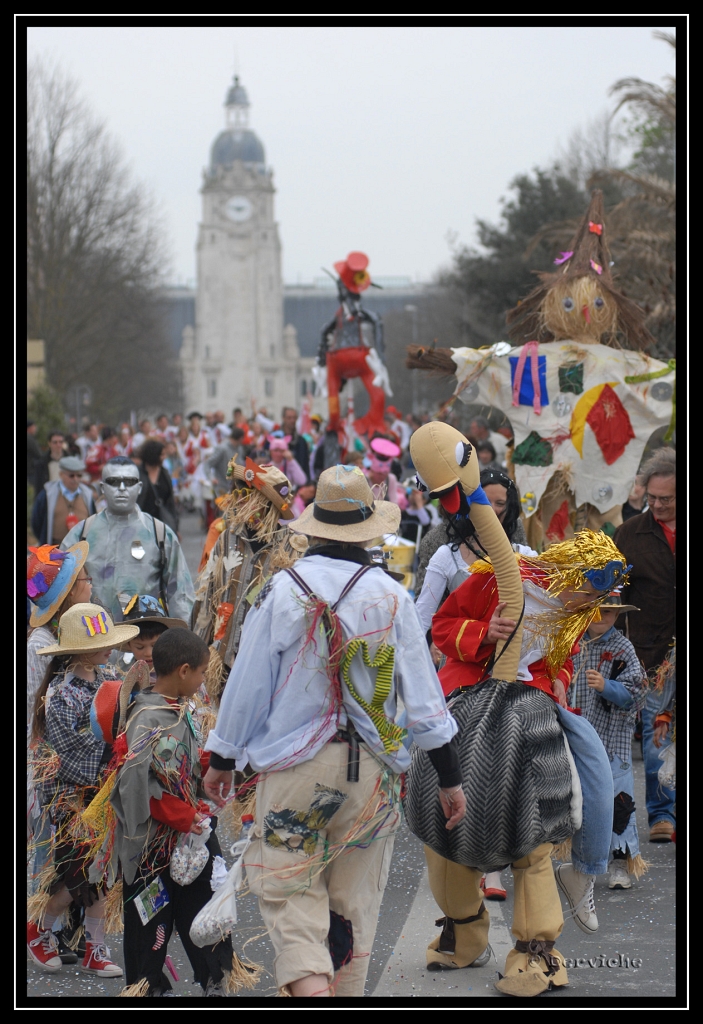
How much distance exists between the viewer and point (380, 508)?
4188mm

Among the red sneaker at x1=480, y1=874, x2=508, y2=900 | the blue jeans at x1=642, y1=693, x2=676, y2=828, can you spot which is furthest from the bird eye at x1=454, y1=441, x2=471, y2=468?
the blue jeans at x1=642, y1=693, x2=676, y2=828

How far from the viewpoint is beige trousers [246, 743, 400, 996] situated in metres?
3.72

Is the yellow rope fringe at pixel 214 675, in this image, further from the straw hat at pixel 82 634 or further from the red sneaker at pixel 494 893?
the red sneaker at pixel 494 893

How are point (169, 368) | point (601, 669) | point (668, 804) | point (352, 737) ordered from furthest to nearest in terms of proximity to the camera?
point (169, 368) < point (668, 804) < point (601, 669) < point (352, 737)

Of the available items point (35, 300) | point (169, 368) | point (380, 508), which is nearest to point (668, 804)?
point (380, 508)

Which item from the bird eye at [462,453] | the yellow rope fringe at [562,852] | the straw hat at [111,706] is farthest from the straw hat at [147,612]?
the yellow rope fringe at [562,852]

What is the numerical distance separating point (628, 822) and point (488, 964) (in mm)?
1187

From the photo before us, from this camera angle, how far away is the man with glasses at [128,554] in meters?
6.57

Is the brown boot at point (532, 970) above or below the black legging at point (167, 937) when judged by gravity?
below

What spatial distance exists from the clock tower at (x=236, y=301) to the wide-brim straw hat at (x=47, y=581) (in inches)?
4617

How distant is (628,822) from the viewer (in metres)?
5.60

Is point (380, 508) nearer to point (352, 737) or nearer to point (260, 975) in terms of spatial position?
point (352, 737)

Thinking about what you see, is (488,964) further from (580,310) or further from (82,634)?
(580,310)
